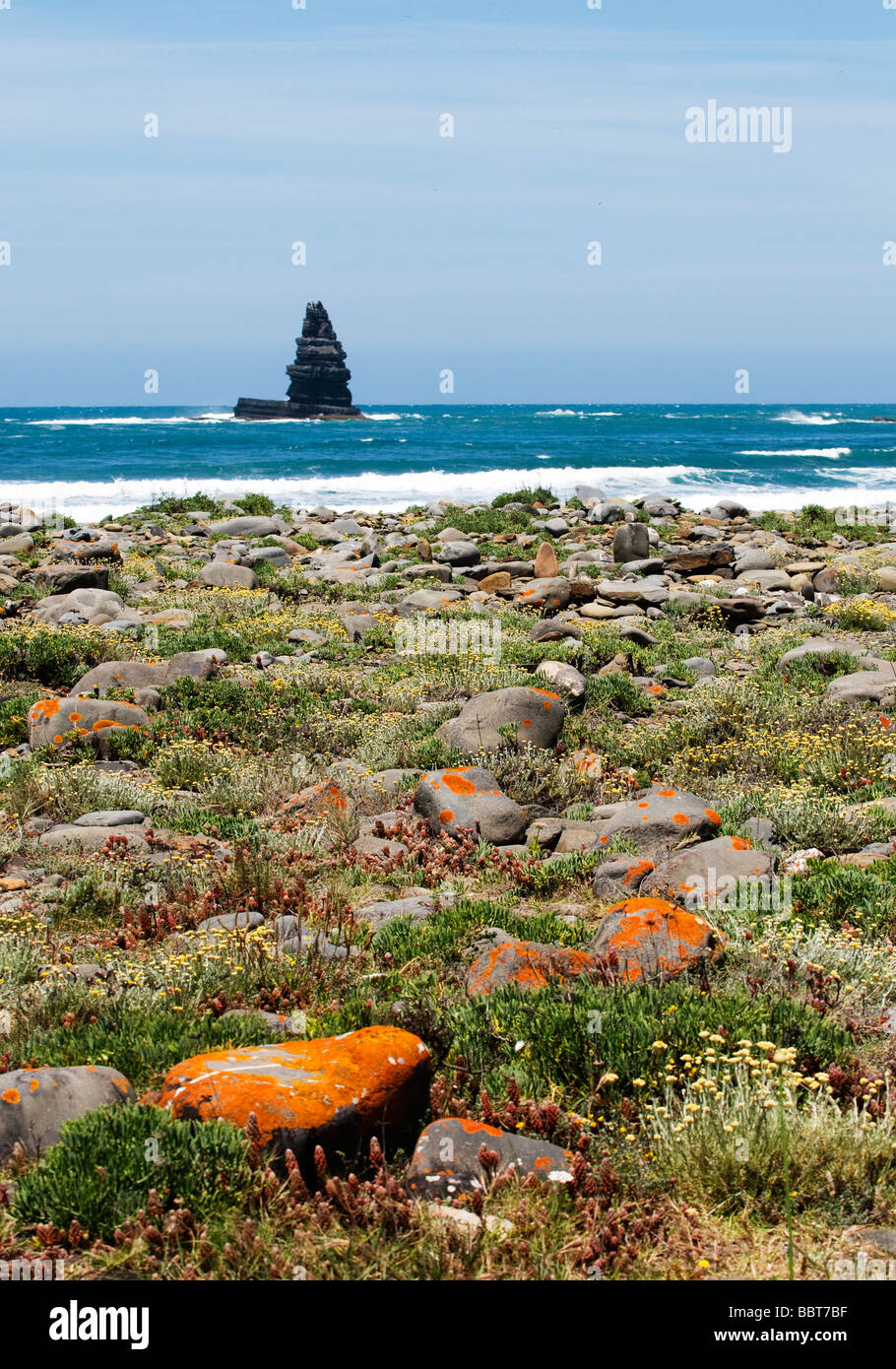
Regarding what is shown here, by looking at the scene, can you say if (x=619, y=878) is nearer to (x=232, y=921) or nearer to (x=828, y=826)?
(x=828, y=826)

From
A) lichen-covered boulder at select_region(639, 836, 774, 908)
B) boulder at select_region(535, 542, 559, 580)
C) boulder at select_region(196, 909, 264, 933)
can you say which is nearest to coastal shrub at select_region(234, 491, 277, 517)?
boulder at select_region(535, 542, 559, 580)

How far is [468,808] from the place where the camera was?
23.3 feet

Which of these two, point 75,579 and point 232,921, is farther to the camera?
point 75,579

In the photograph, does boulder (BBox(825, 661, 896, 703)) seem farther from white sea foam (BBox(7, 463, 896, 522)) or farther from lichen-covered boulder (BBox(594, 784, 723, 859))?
white sea foam (BBox(7, 463, 896, 522))

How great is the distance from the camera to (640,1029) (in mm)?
4031

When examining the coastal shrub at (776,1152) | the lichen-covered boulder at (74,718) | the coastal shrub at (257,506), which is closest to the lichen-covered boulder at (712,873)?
the coastal shrub at (776,1152)

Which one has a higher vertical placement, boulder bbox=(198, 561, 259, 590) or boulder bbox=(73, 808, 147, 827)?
boulder bbox=(198, 561, 259, 590)

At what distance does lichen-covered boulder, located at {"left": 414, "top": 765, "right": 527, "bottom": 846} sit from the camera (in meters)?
6.98

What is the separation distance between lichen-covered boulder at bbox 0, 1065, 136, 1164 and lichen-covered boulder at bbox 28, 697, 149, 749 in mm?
5534

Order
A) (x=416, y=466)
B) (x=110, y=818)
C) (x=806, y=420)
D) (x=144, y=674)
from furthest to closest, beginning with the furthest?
(x=806, y=420) → (x=416, y=466) → (x=144, y=674) → (x=110, y=818)

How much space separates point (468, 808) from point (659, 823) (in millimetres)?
1286

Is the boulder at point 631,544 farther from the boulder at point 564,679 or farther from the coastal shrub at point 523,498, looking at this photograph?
the boulder at point 564,679

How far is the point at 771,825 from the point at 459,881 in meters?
2.19

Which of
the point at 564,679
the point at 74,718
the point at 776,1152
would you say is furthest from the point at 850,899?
the point at 74,718
